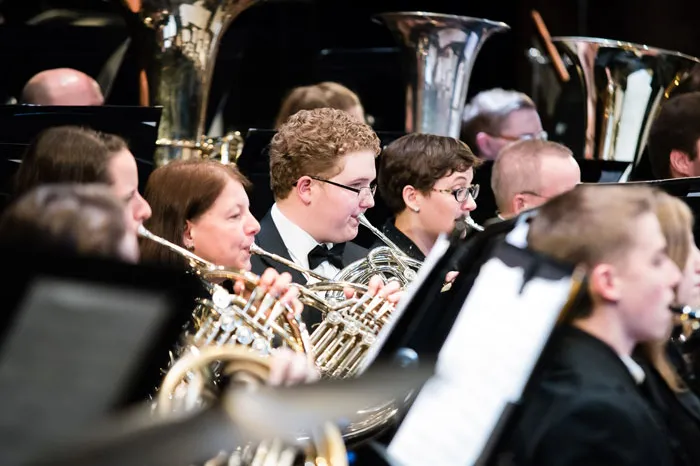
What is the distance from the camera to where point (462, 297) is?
209cm

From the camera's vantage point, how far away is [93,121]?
3.21 meters

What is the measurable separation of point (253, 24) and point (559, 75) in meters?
1.66

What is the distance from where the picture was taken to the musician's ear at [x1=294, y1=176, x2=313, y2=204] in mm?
3393

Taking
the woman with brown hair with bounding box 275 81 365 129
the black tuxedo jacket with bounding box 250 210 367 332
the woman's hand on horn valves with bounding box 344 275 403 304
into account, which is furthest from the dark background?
the woman's hand on horn valves with bounding box 344 275 403 304

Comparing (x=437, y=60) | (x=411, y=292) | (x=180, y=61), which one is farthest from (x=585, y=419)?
(x=437, y=60)

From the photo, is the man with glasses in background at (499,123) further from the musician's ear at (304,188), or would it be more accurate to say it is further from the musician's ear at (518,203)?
the musician's ear at (304,188)

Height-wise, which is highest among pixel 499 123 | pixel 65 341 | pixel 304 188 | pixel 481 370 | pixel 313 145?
pixel 65 341

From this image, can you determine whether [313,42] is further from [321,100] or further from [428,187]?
[428,187]

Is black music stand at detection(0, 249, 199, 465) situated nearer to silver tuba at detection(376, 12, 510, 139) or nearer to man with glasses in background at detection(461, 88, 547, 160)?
silver tuba at detection(376, 12, 510, 139)

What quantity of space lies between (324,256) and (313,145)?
1.02 ft

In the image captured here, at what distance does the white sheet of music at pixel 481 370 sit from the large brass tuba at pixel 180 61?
95.6 inches

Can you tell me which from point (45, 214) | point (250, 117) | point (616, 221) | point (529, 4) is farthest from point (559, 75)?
point (45, 214)

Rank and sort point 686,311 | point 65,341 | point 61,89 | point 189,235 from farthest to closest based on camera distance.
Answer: point 61,89 < point 189,235 < point 686,311 < point 65,341

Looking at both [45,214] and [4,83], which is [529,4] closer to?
[4,83]
